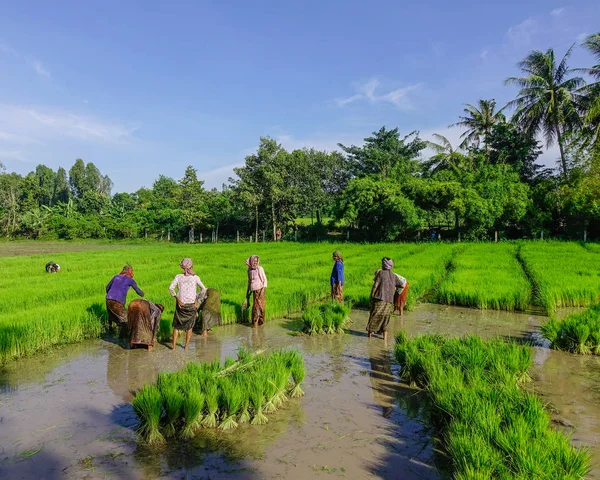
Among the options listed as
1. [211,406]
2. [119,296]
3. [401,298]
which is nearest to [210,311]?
[119,296]

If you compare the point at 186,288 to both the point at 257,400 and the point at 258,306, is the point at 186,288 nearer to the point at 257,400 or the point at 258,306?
the point at 258,306

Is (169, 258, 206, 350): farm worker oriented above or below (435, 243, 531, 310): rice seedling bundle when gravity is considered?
above

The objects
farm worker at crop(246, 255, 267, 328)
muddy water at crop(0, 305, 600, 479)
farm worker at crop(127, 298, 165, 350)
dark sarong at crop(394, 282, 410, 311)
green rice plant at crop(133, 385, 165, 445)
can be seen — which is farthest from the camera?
dark sarong at crop(394, 282, 410, 311)

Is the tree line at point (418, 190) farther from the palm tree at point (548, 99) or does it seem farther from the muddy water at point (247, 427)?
the muddy water at point (247, 427)

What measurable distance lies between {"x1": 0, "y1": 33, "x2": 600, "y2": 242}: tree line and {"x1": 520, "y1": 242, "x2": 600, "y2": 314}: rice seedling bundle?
722cm

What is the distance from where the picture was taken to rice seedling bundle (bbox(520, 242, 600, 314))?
980cm

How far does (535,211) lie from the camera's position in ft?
89.8

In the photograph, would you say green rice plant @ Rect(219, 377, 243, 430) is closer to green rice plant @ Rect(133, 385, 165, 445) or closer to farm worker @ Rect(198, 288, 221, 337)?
green rice plant @ Rect(133, 385, 165, 445)

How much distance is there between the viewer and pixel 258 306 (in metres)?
8.12

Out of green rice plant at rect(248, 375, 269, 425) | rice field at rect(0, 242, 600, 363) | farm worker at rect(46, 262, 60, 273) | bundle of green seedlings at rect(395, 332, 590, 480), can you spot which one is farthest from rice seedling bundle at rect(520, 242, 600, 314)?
farm worker at rect(46, 262, 60, 273)

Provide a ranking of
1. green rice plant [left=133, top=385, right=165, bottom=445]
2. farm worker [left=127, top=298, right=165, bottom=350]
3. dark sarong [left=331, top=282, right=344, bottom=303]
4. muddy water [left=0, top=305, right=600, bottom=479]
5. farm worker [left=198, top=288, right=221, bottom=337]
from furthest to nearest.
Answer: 1. dark sarong [left=331, top=282, right=344, bottom=303]
2. farm worker [left=198, top=288, right=221, bottom=337]
3. farm worker [left=127, top=298, right=165, bottom=350]
4. green rice plant [left=133, top=385, right=165, bottom=445]
5. muddy water [left=0, top=305, right=600, bottom=479]

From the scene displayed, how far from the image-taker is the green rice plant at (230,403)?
12.7 ft

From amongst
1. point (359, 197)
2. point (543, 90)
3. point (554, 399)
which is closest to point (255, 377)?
point (554, 399)

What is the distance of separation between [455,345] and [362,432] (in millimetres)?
2151
